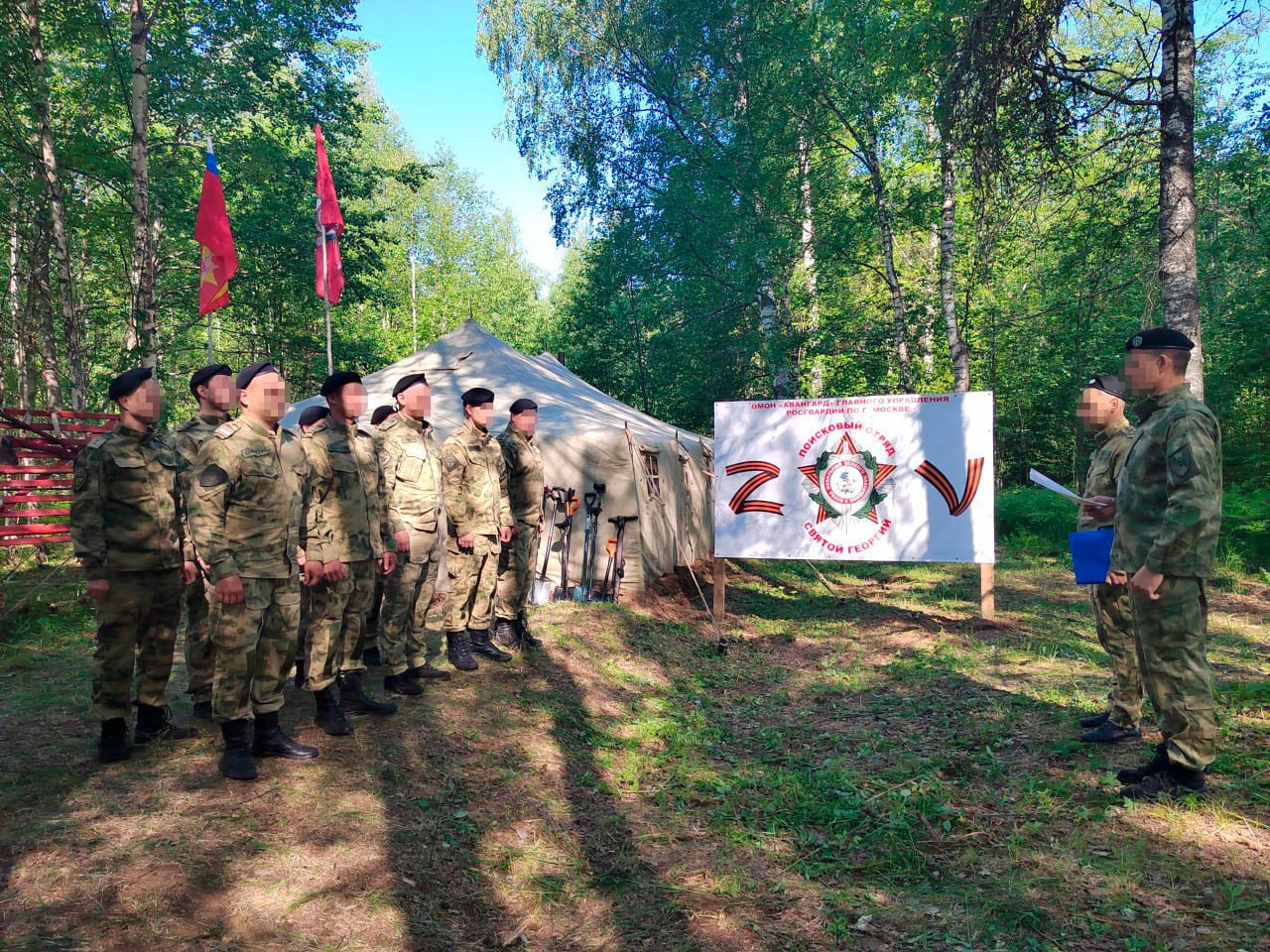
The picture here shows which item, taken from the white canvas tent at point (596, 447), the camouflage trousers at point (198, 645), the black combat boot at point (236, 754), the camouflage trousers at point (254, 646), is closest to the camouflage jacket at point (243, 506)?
the camouflage trousers at point (254, 646)

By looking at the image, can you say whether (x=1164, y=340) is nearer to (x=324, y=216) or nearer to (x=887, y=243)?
(x=324, y=216)

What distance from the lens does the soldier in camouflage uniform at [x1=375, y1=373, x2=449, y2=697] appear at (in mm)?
5051

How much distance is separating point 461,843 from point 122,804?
1.47 meters

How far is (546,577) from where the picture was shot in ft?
29.3

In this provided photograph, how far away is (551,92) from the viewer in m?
18.5

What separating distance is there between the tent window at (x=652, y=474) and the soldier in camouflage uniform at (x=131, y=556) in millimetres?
5706

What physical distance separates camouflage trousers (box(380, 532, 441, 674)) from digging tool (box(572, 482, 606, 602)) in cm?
366

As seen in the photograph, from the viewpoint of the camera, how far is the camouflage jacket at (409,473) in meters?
5.19

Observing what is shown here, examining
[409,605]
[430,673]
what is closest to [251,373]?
[409,605]

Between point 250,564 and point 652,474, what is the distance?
628 cm

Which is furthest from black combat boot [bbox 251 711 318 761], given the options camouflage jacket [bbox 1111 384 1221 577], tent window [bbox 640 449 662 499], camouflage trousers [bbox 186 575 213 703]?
tent window [bbox 640 449 662 499]

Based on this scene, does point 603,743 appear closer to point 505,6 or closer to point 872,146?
point 872,146

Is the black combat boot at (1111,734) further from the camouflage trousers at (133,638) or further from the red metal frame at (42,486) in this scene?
the red metal frame at (42,486)

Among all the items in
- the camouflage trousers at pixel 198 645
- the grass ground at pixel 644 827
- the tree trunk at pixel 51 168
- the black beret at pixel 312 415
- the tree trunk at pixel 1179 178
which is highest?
the tree trunk at pixel 51 168
